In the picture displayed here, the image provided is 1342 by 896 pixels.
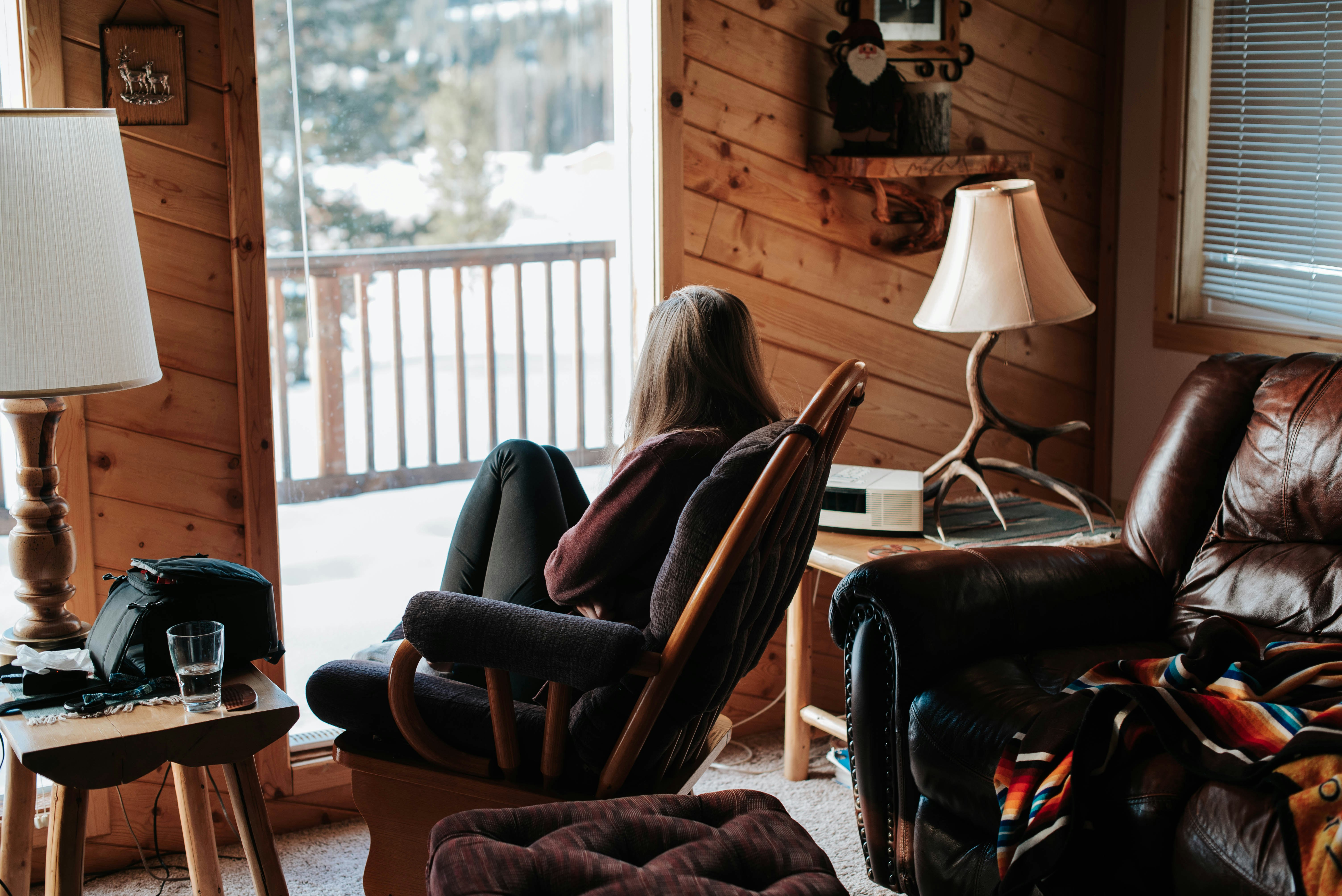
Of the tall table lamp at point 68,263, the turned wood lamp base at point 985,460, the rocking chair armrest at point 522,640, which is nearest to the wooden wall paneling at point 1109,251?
the turned wood lamp base at point 985,460

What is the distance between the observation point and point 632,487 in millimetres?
1816

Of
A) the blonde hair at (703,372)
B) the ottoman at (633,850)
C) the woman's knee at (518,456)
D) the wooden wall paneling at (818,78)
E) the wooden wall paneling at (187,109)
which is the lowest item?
the ottoman at (633,850)

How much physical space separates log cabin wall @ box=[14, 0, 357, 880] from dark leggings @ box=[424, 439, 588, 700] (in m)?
0.54

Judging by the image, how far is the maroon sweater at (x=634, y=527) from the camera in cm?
181

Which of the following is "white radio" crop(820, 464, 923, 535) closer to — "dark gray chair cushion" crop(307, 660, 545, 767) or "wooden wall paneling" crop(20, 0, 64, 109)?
"dark gray chair cushion" crop(307, 660, 545, 767)

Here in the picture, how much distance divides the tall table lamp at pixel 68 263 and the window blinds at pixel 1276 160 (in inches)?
102

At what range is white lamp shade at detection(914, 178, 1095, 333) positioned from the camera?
2.45 meters

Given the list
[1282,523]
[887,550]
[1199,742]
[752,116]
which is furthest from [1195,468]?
[752,116]

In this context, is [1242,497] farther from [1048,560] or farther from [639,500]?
[639,500]

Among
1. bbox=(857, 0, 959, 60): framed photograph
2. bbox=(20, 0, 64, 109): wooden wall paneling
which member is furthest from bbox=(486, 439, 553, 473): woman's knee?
bbox=(857, 0, 959, 60): framed photograph

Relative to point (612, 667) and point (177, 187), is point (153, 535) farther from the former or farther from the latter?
point (612, 667)

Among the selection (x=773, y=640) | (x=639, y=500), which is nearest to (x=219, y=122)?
(x=639, y=500)

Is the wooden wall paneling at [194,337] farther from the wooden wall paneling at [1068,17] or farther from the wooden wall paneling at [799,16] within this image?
the wooden wall paneling at [1068,17]

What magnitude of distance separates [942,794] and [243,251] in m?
1.71
